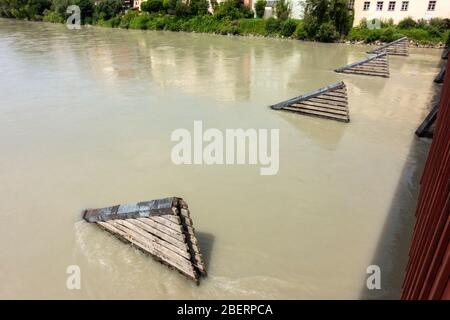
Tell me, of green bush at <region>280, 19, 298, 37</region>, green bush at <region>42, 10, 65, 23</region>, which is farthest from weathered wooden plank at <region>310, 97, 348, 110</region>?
green bush at <region>42, 10, 65, 23</region>

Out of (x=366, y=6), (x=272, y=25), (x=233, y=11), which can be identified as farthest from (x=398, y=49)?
(x=233, y=11)

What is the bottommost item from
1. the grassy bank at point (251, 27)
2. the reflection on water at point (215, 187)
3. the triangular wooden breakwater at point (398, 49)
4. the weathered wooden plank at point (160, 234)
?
the reflection on water at point (215, 187)

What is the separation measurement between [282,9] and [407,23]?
14.0 m

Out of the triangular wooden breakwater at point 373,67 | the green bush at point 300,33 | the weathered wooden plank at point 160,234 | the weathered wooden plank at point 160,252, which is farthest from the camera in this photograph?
the green bush at point 300,33

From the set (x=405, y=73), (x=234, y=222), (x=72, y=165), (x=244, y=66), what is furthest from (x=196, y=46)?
(x=234, y=222)

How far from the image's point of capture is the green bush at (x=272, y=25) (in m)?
41.0

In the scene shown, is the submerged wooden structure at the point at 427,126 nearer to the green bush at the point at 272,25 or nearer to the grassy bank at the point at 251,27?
the grassy bank at the point at 251,27

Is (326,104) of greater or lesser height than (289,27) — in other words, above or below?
below

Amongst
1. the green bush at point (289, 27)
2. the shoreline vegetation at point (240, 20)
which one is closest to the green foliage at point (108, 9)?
the shoreline vegetation at point (240, 20)

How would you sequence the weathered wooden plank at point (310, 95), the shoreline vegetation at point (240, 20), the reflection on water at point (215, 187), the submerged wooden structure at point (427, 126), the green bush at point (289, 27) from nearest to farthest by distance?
the reflection on water at point (215, 187) < the submerged wooden structure at point (427, 126) < the weathered wooden plank at point (310, 95) < the shoreline vegetation at point (240, 20) < the green bush at point (289, 27)

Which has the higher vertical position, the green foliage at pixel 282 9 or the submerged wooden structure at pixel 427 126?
the green foliage at pixel 282 9

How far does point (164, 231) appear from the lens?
568cm

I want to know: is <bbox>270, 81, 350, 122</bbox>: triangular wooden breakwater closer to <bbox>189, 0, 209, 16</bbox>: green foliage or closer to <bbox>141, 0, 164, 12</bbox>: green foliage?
<bbox>189, 0, 209, 16</bbox>: green foliage

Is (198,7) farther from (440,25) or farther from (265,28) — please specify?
(440,25)
